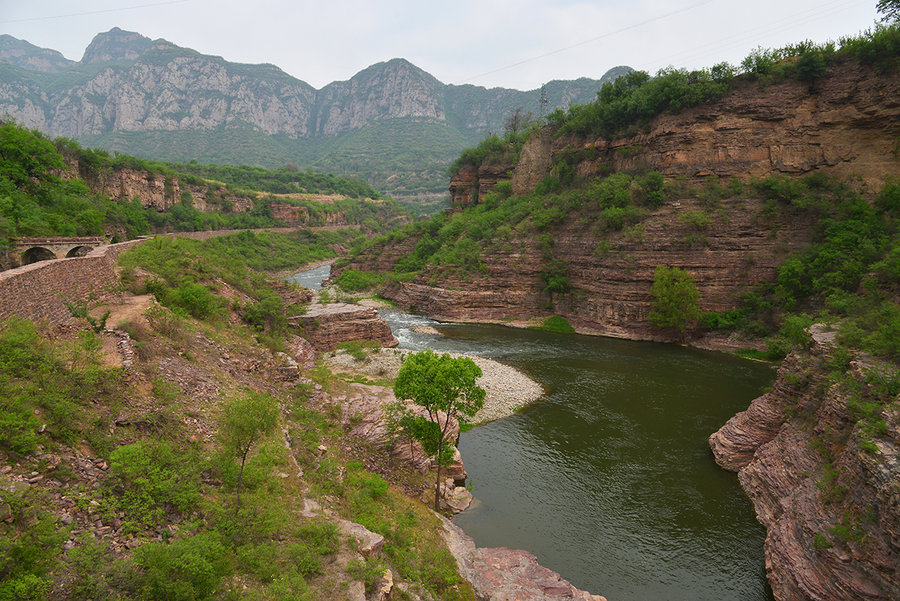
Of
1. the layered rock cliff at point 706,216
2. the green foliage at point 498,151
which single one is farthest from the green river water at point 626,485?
the green foliage at point 498,151

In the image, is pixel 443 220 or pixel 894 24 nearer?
pixel 894 24

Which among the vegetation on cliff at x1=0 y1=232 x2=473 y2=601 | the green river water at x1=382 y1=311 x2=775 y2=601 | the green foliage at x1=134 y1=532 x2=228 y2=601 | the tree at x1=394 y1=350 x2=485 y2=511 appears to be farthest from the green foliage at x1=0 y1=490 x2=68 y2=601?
the green river water at x1=382 y1=311 x2=775 y2=601

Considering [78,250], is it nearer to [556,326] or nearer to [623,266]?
[556,326]

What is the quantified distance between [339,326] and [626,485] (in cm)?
2150

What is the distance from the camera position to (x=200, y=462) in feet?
31.0

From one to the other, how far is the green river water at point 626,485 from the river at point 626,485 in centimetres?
4

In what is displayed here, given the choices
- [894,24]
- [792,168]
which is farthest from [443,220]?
[894,24]

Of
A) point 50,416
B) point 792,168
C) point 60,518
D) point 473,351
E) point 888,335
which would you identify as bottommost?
point 473,351

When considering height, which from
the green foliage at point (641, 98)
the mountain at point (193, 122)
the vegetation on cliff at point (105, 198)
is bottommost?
the vegetation on cliff at point (105, 198)

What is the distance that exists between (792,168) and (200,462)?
4547 cm

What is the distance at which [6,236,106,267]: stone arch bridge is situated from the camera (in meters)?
18.8

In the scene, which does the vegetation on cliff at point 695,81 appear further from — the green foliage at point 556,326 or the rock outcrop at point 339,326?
the rock outcrop at point 339,326

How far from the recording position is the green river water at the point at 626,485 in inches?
490

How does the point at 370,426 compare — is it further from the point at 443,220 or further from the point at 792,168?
the point at 443,220
